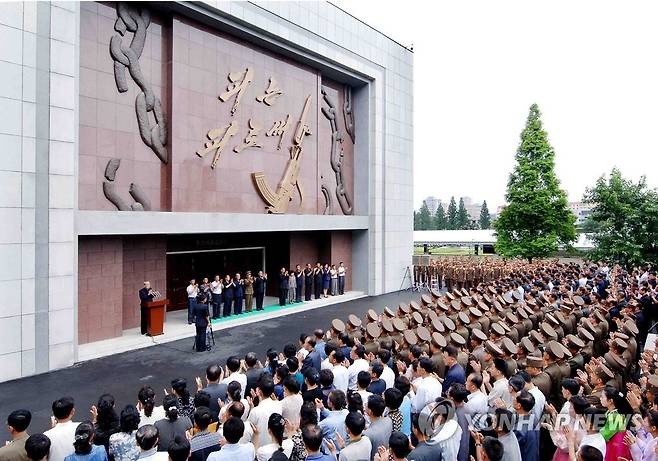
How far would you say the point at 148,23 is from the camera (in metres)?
12.3

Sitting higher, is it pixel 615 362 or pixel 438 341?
pixel 438 341

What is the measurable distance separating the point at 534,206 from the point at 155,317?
2131cm

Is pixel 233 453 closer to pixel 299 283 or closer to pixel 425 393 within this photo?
pixel 425 393

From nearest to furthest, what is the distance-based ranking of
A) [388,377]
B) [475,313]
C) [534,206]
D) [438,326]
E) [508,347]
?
[388,377], [508,347], [438,326], [475,313], [534,206]

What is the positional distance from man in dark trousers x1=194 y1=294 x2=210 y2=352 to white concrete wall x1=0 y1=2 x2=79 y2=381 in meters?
2.61

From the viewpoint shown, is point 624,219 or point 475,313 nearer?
point 475,313

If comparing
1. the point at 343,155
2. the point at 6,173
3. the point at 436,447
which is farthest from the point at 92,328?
the point at 343,155

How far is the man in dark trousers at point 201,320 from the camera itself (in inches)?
409

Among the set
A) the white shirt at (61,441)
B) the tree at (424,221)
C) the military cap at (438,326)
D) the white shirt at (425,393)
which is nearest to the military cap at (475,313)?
the military cap at (438,326)

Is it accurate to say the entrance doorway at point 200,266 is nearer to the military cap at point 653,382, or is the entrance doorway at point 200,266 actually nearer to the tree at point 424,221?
the military cap at point 653,382

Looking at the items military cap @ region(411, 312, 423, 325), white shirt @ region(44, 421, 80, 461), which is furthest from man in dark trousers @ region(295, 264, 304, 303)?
white shirt @ region(44, 421, 80, 461)

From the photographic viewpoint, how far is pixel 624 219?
19984mm

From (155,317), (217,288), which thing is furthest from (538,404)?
(217,288)

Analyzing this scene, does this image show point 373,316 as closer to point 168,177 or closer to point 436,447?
point 436,447
